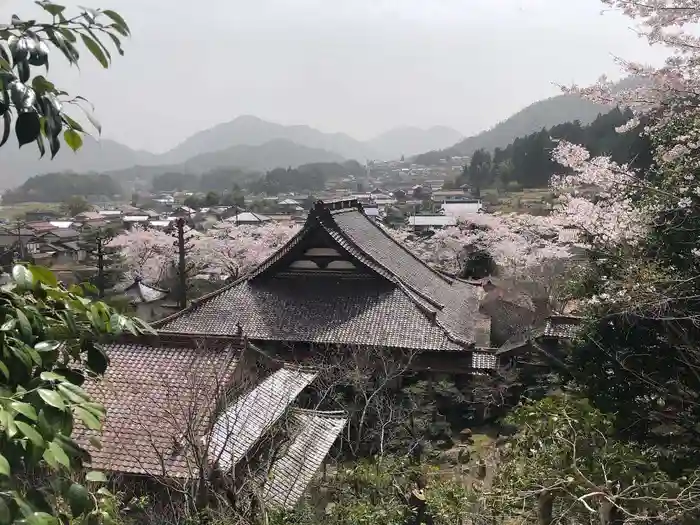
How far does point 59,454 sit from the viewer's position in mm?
1455

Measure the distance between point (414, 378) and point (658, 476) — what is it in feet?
34.8

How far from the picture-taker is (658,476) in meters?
5.73

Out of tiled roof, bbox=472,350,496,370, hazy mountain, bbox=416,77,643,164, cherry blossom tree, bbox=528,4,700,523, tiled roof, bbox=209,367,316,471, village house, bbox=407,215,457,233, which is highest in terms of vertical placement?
hazy mountain, bbox=416,77,643,164

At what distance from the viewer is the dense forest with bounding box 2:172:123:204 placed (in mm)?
108938

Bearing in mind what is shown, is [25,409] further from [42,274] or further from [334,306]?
[334,306]

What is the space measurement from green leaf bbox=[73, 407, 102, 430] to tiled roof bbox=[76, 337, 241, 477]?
16.8 feet

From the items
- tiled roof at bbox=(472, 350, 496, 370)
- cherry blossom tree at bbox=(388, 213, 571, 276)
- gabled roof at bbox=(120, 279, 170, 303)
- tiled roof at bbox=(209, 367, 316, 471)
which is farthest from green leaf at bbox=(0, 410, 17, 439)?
gabled roof at bbox=(120, 279, 170, 303)

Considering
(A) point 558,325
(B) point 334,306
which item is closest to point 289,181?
(A) point 558,325

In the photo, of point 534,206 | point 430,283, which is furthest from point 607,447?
point 534,206

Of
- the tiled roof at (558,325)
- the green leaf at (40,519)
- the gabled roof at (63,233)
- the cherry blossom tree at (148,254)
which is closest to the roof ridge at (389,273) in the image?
the tiled roof at (558,325)

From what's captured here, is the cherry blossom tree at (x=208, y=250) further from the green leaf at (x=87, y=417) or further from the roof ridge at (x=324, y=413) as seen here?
the green leaf at (x=87, y=417)

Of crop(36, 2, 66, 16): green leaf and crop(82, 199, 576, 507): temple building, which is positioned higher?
crop(36, 2, 66, 16): green leaf

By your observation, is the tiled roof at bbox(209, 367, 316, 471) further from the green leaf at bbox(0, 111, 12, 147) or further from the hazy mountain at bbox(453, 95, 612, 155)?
the hazy mountain at bbox(453, 95, 612, 155)

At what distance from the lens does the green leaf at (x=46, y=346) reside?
5.83 feet
